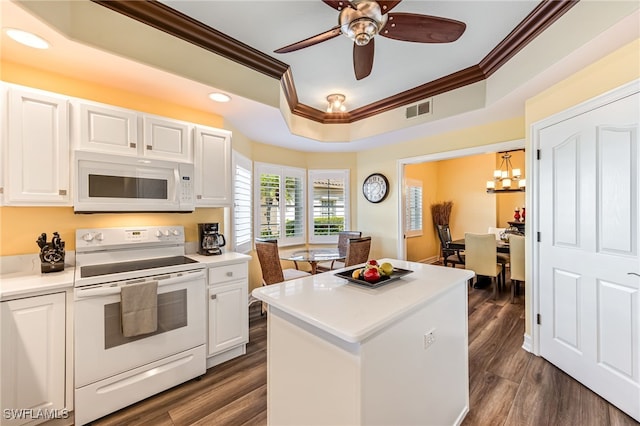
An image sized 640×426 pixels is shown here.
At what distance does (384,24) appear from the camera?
1.72m

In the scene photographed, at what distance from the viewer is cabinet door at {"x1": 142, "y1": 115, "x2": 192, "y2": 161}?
2.32 m

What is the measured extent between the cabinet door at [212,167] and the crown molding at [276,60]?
0.76 meters

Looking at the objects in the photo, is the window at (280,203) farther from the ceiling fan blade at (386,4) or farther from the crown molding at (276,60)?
the ceiling fan blade at (386,4)

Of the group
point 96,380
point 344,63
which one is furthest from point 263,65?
point 96,380

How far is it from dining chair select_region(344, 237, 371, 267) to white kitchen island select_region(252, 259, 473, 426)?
5.13 feet

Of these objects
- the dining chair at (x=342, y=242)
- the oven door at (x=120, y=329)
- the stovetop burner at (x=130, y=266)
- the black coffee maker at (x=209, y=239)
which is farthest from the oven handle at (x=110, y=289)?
the dining chair at (x=342, y=242)

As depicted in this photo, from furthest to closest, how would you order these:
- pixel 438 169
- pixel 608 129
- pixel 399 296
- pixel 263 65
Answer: pixel 438 169 < pixel 263 65 < pixel 608 129 < pixel 399 296

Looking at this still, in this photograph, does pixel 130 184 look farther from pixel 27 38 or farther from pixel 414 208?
pixel 414 208

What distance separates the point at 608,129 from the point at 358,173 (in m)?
3.43

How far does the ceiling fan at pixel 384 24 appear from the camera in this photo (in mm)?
1582

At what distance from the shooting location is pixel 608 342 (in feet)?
6.51

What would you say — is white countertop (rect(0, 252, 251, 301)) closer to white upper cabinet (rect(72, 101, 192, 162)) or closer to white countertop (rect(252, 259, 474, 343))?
white upper cabinet (rect(72, 101, 192, 162))

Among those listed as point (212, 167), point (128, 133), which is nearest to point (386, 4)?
point (212, 167)

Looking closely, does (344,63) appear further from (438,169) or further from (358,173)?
(438,169)
